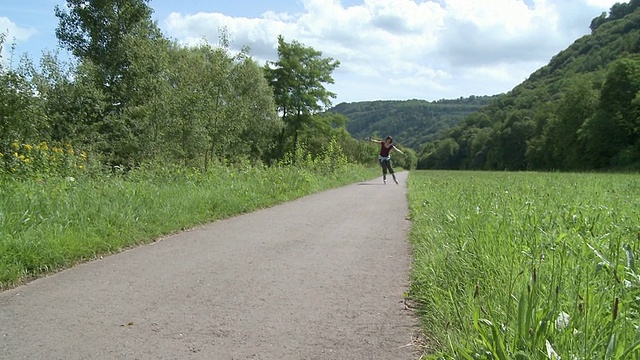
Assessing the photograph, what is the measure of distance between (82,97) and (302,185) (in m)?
9.24

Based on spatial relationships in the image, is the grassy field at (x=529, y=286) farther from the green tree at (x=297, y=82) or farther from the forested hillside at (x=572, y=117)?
the forested hillside at (x=572, y=117)

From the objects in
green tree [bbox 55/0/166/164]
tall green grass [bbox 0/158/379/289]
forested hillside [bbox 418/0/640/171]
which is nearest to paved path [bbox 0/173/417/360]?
tall green grass [bbox 0/158/379/289]

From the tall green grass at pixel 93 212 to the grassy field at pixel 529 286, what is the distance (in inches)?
141

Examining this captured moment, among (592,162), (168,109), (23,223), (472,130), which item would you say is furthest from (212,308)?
(472,130)

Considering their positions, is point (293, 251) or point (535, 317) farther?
point (293, 251)

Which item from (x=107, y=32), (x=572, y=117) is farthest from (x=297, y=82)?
(x=572, y=117)

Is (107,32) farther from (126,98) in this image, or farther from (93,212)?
(93,212)

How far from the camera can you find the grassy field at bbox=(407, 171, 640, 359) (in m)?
2.12

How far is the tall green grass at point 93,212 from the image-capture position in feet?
14.8

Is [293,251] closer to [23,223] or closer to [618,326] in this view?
[23,223]

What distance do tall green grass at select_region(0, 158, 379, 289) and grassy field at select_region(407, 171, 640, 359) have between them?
11.8ft

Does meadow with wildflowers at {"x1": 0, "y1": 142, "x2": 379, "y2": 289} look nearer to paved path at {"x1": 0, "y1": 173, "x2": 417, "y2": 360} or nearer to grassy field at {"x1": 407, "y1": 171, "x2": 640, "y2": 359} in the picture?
paved path at {"x1": 0, "y1": 173, "x2": 417, "y2": 360}

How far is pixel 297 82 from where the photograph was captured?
4188cm

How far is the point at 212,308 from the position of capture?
11.6ft
